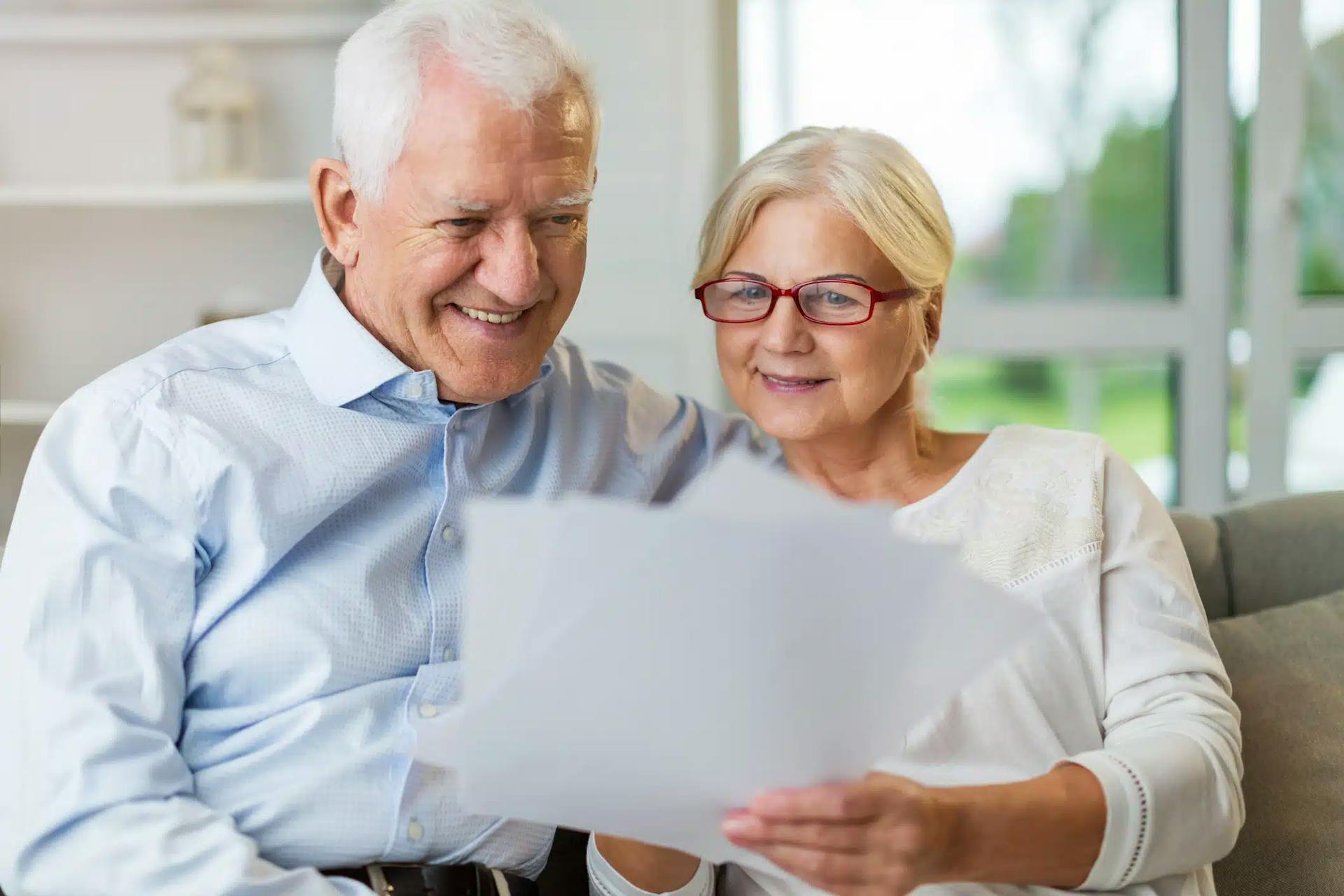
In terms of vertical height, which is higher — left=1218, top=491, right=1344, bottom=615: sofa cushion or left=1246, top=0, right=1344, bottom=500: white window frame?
left=1246, top=0, right=1344, bottom=500: white window frame

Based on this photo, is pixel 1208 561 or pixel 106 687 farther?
pixel 1208 561

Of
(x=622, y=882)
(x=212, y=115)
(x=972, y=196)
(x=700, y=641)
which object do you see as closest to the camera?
(x=700, y=641)

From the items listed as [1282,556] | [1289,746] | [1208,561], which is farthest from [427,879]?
[1282,556]

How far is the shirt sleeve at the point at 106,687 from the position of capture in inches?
46.6

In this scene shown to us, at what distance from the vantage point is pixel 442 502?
141cm

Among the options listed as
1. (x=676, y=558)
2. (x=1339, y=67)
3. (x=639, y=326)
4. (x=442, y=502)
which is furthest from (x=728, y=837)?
(x=1339, y=67)

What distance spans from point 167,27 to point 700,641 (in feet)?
10.1

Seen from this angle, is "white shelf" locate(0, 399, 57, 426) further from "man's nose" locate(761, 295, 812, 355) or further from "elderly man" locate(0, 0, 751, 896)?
"man's nose" locate(761, 295, 812, 355)

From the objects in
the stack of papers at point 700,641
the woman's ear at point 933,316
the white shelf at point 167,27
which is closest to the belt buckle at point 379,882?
the stack of papers at point 700,641

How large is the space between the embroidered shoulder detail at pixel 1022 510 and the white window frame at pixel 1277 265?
7.10 ft

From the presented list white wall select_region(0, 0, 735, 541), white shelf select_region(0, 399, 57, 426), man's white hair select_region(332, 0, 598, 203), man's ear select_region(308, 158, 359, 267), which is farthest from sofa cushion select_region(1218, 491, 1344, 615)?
white shelf select_region(0, 399, 57, 426)

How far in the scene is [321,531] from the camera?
1370mm

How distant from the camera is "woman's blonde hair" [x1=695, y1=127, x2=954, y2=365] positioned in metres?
1.47

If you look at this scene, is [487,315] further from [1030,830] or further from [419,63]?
[1030,830]
